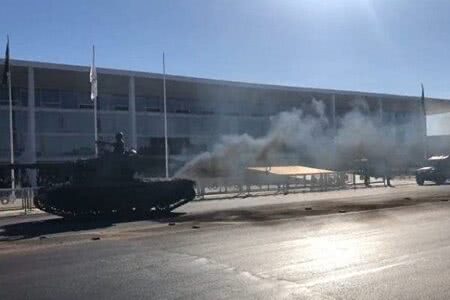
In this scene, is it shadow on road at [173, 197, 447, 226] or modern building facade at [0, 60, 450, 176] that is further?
modern building facade at [0, 60, 450, 176]

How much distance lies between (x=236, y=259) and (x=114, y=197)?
11965mm

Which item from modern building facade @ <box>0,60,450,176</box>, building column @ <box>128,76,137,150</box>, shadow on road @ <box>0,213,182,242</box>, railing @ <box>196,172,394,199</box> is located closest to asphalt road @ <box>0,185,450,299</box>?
shadow on road @ <box>0,213,182,242</box>

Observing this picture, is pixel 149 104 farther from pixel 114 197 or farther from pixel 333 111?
pixel 114 197

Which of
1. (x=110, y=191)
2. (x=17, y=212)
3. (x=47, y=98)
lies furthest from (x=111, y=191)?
(x=47, y=98)

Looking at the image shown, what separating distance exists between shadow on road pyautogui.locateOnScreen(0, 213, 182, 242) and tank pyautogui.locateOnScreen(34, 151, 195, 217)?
0.50 m

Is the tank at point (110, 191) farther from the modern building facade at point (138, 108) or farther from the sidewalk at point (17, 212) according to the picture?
the modern building facade at point (138, 108)

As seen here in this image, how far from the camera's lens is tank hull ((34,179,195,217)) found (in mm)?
21094

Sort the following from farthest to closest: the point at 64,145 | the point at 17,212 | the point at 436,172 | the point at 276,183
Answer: the point at 64,145 → the point at 436,172 → the point at 276,183 → the point at 17,212

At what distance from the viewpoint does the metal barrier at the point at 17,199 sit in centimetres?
2902

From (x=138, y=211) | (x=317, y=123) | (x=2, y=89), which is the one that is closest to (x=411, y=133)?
(x=317, y=123)

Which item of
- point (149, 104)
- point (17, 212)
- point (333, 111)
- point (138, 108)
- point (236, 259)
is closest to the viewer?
point (236, 259)

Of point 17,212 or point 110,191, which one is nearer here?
point 110,191

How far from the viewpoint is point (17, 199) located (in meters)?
31.9

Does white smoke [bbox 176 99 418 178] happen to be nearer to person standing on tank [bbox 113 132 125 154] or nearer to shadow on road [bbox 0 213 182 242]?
person standing on tank [bbox 113 132 125 154]
